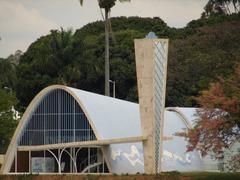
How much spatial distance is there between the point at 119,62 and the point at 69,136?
38.2 metres

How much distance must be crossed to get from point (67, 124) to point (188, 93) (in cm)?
3550

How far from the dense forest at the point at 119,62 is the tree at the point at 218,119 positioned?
34.1 meters

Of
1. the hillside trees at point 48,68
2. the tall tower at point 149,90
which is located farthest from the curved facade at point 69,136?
the hillside trees at point 48,68

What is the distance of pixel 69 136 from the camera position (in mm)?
57875

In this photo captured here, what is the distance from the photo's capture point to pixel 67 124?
5791cm

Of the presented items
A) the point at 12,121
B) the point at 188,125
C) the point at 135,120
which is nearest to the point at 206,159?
the point at 188,125

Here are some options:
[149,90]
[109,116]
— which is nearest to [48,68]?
[109,116]

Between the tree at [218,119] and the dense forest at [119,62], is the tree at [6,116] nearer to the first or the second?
the dense forest at [119,62]

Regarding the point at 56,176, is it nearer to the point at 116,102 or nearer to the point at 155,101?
the point at 155,101

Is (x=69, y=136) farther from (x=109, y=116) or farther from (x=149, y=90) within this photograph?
(x=149, y=90)

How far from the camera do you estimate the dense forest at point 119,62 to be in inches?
3250

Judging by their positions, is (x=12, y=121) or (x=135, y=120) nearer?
(x=135, y=120)

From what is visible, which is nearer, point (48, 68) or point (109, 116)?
point (109, 116)

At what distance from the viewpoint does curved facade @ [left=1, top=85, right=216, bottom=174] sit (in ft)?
185
